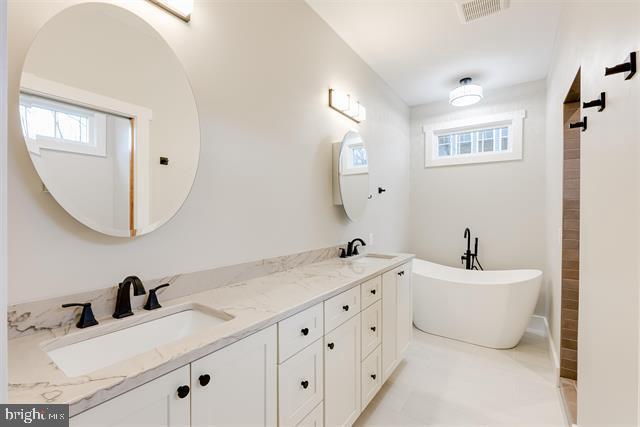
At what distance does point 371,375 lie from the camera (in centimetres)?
189

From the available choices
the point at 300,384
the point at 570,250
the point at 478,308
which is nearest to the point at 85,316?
the point at 300,384

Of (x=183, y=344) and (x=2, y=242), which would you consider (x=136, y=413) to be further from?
(x=2, y=242)

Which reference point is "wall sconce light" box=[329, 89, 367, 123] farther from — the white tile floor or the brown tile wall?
the white tile floor

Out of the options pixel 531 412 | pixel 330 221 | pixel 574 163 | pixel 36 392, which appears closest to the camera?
pixel 36 392

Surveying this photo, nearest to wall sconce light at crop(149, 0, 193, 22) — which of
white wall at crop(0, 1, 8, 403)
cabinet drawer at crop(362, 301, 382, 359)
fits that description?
white wall at crop(0, 1, 8, 403)

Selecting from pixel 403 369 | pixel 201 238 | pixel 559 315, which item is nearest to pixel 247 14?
pixel 201 238

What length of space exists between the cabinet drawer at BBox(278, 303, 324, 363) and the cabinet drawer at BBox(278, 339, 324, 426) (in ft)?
0.11

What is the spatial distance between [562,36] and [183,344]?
3.12 m

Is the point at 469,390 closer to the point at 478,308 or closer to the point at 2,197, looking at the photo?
the point at 478,308

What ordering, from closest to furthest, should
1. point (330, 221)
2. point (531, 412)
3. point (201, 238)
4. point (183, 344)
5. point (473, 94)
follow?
point (183, 344)
point (201, 238)
point (531, 412)
point (330, 221)
point (473, 94)

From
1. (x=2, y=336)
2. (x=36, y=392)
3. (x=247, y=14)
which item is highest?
(x=247, y=14)

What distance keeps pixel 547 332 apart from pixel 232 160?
3.49m

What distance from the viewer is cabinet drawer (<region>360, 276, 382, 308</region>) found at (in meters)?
1.78

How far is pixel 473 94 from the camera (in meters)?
3.30
